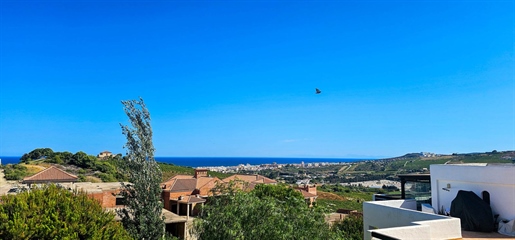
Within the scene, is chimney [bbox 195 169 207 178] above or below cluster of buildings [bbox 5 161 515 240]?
below

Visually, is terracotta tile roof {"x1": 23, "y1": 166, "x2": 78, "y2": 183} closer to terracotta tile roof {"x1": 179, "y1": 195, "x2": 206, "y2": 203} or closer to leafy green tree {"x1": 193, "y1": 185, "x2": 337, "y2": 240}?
terracotta tile roof {"x1": 179, "y1": 195, "x2": 206, "y2": 203}

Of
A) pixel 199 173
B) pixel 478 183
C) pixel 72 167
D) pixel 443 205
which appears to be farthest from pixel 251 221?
pixel 72 167

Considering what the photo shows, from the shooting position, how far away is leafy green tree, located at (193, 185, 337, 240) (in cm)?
906

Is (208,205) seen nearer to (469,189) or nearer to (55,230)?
(55,230)

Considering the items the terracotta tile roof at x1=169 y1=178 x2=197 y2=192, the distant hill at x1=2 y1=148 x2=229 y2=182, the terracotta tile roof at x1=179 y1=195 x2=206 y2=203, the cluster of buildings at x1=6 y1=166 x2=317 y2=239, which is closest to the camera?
the cluster of buildings at x1=6 y1=166 x2=317 y2=239

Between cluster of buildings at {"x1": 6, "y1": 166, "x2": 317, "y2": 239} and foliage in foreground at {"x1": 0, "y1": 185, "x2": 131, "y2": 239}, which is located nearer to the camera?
foliage in foreground at {"x1": 0, "y1": 185, "x2": 131, "y2": 239}

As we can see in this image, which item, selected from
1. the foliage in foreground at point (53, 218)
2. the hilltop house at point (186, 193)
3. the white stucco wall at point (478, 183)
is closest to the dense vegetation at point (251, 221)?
the foliage in foreground at point (53, 218)

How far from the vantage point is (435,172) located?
15086mm

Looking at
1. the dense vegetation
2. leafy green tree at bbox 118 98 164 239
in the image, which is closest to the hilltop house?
leafy green tree at bbox 118 98 164 239

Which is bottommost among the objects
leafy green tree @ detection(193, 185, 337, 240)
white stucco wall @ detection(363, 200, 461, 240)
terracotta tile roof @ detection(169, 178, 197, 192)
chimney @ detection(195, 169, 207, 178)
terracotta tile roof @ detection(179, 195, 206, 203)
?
terracotta tile roof @ detection(179, 195, 206, 203)

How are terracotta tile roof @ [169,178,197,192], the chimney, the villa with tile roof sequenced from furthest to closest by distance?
the chimney → terracotta tile roof @ [169,178,197,192] → the villa with tile roof

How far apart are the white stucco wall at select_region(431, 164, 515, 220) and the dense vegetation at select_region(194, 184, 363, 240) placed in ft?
21.2

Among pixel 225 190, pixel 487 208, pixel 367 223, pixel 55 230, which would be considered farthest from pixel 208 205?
pixel 487 208

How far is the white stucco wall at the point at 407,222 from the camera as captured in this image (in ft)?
32.3
